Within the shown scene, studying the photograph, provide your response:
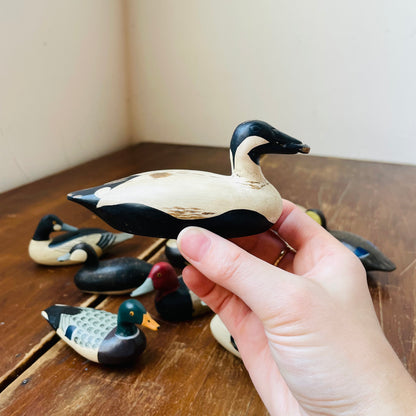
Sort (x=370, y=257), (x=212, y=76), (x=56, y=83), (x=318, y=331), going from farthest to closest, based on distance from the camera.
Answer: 1. (x=212, y=76)
2. (x=56, y=83)
3. (x=370, y=257)
4. (x=318, y=331)

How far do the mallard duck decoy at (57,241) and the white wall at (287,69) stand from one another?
1.16 metres

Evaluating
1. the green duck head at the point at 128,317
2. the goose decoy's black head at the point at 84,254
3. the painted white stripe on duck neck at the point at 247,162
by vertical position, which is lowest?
the goose decoy's black head at the point at 84,254

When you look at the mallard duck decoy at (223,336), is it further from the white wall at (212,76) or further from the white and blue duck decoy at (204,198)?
the white wall at (212,76)

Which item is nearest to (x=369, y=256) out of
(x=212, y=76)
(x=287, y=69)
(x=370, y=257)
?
(x=370, y=257)

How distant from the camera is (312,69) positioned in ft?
5.58

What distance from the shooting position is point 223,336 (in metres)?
0.61

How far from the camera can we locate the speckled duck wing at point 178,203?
46 centimetres

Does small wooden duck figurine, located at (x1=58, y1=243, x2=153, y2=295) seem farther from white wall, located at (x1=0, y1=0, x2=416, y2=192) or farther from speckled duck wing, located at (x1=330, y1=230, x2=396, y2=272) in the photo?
white wall, located at (x1=0, y1=0, x2=416, y2=192)

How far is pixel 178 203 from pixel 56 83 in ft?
3.82

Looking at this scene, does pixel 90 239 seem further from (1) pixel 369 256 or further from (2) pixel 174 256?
(1) pixel 369 256

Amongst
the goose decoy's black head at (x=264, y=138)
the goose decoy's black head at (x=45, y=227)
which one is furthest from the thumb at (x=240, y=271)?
the goose decoy's black head at (x=45, y=227)

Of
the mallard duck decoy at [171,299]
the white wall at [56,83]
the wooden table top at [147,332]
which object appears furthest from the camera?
the white wall at [56,83]

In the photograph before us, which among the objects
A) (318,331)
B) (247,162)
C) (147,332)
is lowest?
(147,332)

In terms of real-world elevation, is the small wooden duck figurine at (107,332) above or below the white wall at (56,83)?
below
